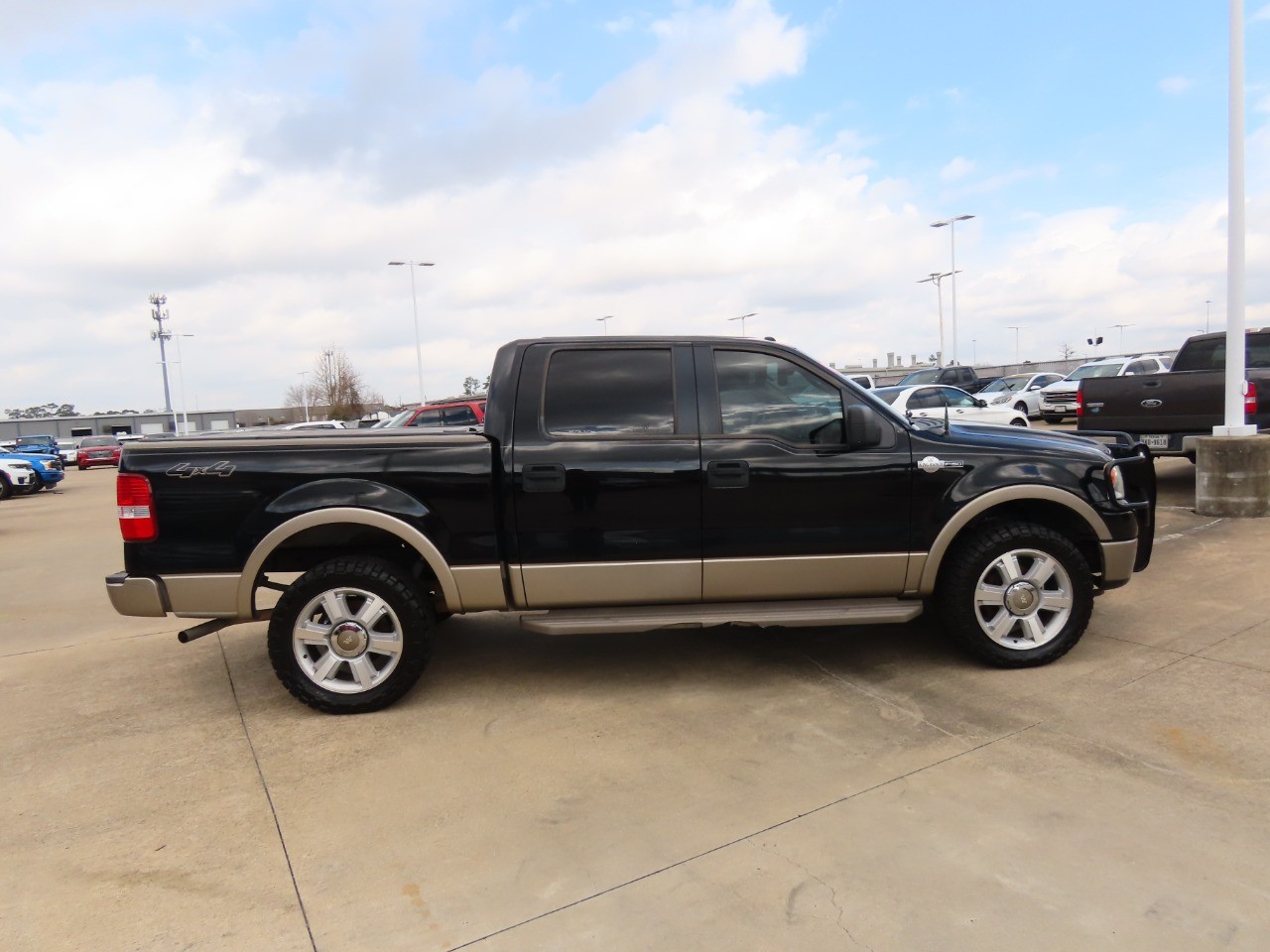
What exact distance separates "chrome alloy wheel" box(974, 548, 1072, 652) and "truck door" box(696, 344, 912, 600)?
50 centimetres

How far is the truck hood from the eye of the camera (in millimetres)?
4508

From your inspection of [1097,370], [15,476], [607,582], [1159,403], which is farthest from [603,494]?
[1097,370]

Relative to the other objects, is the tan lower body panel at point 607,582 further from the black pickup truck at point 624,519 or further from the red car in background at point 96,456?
the red car in background at point 96,456

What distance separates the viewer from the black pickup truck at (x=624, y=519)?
4133 millimetres

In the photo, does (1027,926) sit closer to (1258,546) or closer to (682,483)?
(682,483)

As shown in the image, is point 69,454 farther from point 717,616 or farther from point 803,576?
point 803,576

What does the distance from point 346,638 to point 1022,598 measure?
11.6 feet

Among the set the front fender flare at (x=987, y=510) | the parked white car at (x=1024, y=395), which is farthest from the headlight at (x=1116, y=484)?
the parked white car at (x=1024, y=395)

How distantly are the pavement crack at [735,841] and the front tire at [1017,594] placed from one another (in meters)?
0.74

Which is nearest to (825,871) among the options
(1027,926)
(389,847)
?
(1027,926)

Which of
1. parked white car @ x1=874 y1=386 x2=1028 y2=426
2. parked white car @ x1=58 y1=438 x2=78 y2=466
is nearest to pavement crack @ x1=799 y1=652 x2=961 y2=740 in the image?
parked white car @ x1=874 y1=386 x2=1028 y2=426

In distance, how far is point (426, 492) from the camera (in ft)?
13.7

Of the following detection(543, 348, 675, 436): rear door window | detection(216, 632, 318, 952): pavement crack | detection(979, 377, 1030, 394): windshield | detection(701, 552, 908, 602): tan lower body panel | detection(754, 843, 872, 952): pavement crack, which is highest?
detection(543, 348, 675, 436): rear door window

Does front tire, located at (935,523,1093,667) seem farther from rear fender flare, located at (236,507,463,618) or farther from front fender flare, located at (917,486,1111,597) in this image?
rear fender flare, located at (236,507,463,618)
